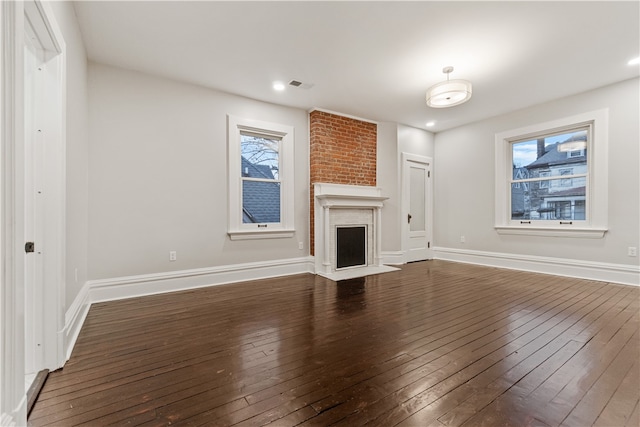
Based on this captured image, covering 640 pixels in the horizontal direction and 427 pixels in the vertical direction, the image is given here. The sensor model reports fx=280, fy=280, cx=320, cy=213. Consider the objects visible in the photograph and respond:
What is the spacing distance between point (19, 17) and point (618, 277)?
622 centimetres

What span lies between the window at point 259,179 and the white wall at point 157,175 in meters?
0.13

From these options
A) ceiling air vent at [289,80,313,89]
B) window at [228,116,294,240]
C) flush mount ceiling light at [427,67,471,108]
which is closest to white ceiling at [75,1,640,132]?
Result: ceiling air vent at [289,80,313,89]

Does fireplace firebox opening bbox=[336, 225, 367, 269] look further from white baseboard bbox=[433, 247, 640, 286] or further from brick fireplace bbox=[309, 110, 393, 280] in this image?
white baseboard bbox=[433, 247, 640, 286]

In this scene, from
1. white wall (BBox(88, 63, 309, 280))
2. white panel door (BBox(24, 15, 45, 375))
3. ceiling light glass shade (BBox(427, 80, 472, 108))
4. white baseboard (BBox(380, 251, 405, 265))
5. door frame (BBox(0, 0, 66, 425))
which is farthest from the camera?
white baseboard (BBox(380, 251, 405, 265))

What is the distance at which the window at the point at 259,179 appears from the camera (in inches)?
160

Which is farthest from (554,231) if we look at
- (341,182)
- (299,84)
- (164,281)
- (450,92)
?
(164,281)

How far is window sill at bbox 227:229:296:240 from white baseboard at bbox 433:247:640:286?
11.7 feet

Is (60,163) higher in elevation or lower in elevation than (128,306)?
higher

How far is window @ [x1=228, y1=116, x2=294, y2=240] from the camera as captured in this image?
4074mm

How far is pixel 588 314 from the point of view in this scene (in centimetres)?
272

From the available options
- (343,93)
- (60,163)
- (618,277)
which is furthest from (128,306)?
(618,277)

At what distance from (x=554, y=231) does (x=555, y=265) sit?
54 cm

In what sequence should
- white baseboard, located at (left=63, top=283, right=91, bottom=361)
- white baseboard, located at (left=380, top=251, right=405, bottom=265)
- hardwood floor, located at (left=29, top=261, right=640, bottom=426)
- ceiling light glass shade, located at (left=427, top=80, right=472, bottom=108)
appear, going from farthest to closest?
white baseboard, located at (left=380, top=251, right=405, bottom=265)
ceiling light glass shade, located at (left=427, top=80, right=472, bottom=108)
white baseboard, located at (left=63, top=283, right=91, bottom=361)
hardwood floor, located at (left=29, top=261, right=640, bottom=426)

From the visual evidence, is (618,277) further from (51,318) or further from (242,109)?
(51,318)
